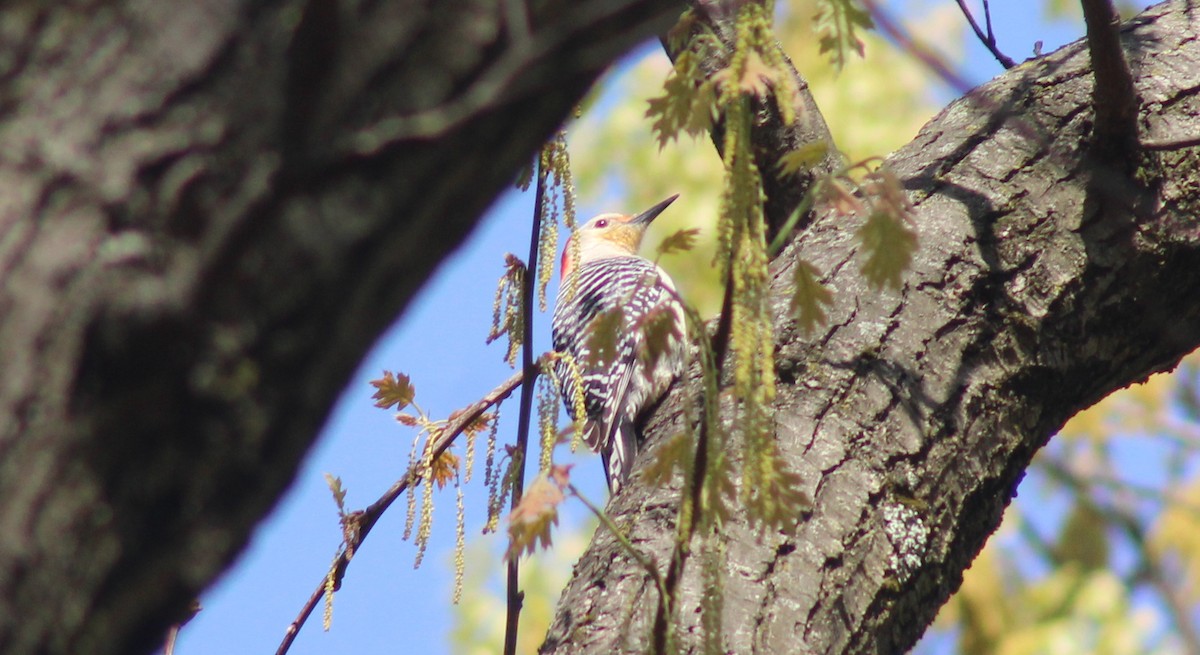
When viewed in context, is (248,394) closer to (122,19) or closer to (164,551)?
(164,551)

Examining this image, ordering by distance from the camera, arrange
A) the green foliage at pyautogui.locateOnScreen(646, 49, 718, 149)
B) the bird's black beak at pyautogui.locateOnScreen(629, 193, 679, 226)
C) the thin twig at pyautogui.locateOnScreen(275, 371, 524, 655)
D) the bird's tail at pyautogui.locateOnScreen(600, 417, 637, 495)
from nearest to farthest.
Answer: the green foliage at pyautogui.locateOnScreen(646, 49, 718, 149) < the thin twig at pyautogui.locateOnScreen(275, 371, 524, 655) < the bird's tail at pyautogui.locateOnScreen(600, 417, 637, 495) < the bird's black beak at pyautogui.locateOnScreen(629, 193, 679, 226)

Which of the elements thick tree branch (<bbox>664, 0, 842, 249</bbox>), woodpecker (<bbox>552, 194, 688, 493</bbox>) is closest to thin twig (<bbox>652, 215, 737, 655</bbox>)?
woodpecker (<bbox>552, 194, 688, 493</bbox>)

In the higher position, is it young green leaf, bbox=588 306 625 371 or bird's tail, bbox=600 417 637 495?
bird's tail, bbox=600 417 637 495

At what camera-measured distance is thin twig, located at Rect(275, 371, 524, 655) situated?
253 cm

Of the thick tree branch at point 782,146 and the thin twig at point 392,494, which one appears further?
the thick tree branch at point 782,146

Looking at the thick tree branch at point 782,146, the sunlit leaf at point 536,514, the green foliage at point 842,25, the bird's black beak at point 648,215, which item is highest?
the bird's black beak at point 648,215

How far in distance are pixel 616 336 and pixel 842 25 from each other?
679mm

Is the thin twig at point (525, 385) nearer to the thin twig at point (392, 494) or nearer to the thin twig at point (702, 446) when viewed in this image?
the thin twig at point (392, 494)

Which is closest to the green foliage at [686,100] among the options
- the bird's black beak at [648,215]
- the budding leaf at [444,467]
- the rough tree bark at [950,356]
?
the rough tree bark at [950,356]

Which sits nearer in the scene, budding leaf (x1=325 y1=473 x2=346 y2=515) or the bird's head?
budding leaf (x1=325 y1=473 x2=346 y2=515)

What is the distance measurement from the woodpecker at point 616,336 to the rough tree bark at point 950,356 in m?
0.42

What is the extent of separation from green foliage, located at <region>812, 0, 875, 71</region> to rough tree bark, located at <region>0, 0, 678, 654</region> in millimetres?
598

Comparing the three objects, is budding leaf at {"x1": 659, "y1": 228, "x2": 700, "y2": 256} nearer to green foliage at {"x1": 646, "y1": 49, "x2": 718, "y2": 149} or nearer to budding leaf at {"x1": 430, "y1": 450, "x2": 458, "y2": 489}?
green foliage at {"x1": 646, "y1": 49, "x2": 718, "y2": 149}

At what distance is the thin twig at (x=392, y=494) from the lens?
2533 mm
